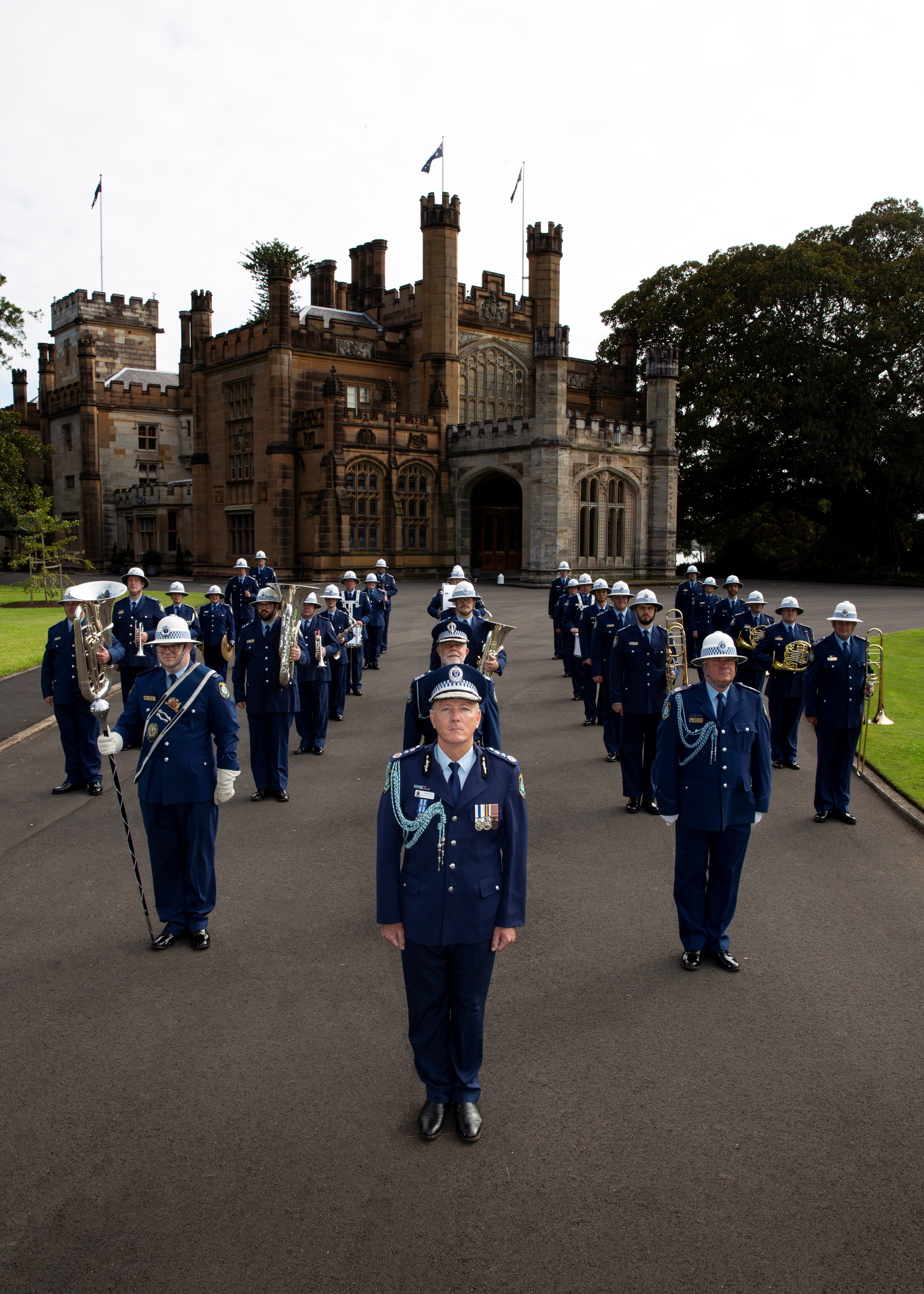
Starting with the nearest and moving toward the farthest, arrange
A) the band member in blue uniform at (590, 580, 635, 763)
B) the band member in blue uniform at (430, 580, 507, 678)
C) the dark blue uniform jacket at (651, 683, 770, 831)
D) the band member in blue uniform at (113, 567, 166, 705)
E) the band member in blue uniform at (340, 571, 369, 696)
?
the dark blue uniform jacket at (651, 683, 770, 831)
the band member in blue uniform at (430, 580, 507, 678)
the band member in blue uniform at (590, 580, 635, 763)
the band member in blue uniform at (113, 567, 166, 705)
the band member in blue uniform at (340, 571, 369, 696)

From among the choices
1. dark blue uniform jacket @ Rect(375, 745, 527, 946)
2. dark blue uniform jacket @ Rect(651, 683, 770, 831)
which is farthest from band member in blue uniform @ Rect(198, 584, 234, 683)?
dark blue uniform jacket @ Rect(375, 745, 527, 946)

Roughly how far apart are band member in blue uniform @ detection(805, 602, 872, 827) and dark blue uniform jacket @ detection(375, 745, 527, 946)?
5.86 metres

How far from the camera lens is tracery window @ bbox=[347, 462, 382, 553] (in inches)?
1545

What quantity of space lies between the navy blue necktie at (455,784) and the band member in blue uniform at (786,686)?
8091 millimetres

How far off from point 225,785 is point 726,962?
352 centimetres

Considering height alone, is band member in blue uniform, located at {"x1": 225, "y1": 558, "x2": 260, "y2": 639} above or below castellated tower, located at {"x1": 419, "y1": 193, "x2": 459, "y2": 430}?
below

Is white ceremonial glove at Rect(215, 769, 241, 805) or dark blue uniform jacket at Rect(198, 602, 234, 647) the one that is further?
dark blue uniform jacket at Rect(198, 602, 234, 647)

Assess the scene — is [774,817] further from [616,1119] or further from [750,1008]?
[616,1119]

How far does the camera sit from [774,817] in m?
9.36

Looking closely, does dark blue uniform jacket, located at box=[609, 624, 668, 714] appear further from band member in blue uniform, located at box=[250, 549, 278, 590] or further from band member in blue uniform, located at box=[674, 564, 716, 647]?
band member in blue uniform, located at box=[250, 549, 278, 590]

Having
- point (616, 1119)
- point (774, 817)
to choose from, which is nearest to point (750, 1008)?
point (616, 1119)

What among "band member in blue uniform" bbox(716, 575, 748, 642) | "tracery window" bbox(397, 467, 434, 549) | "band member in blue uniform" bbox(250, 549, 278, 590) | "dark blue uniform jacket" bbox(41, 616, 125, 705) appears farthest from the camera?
"tracery window" bbox(397, 467, 434, 549)

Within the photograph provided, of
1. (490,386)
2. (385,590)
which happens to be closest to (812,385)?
(490,386)

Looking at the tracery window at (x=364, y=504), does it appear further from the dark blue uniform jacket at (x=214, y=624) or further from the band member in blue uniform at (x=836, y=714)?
the band member in blue uniform at (x=836, y=714)
